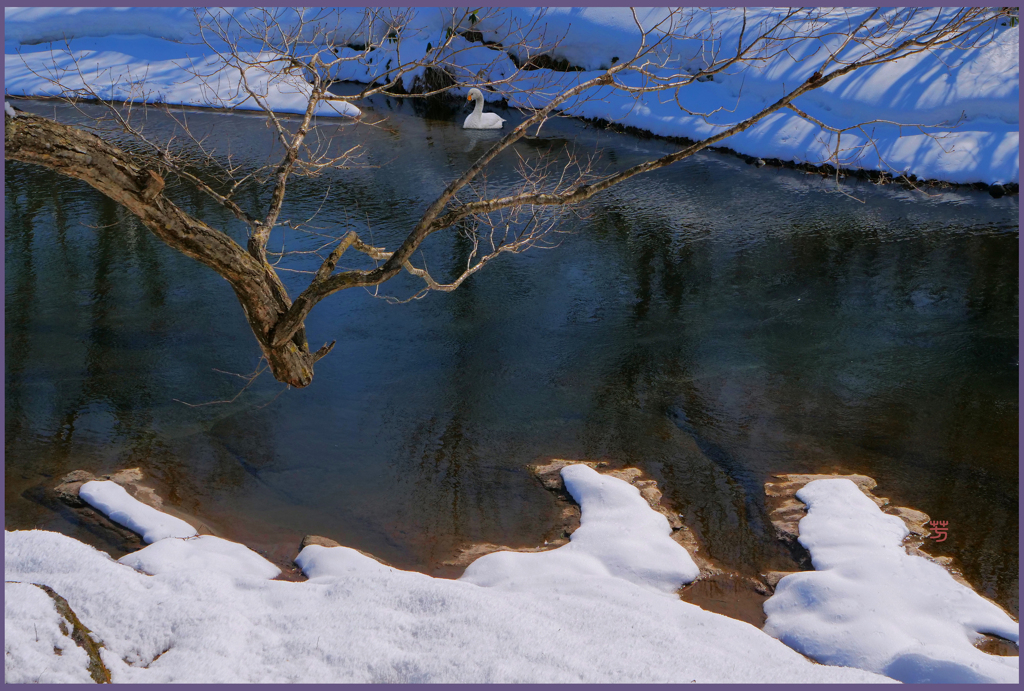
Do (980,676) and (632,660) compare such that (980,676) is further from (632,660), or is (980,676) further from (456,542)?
(456,542)

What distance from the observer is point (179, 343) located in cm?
816

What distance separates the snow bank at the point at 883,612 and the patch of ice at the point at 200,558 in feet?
10.8

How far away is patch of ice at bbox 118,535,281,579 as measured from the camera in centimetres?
478

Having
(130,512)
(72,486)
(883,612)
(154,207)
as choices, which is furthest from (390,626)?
(72,486)

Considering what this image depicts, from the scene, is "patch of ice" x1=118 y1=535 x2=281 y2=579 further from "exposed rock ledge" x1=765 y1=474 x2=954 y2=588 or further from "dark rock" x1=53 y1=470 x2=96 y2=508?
"exposed rock ledge" x1=765 y1=474 x2=954 y2=588

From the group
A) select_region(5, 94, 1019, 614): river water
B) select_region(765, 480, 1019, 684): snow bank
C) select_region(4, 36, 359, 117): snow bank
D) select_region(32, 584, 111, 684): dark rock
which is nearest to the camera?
select_region(32, 584, 111, 684): dark rock

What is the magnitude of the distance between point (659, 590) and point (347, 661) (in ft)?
7.19

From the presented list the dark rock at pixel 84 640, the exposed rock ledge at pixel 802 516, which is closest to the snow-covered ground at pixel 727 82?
the exposed rock ledge at pixel 802 516

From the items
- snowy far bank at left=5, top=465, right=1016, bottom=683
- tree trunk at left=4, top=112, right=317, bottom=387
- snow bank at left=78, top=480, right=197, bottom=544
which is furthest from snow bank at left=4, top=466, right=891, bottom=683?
tree trunk at left=4, top=112, right=317, bottom=387

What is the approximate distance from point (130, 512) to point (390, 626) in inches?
106

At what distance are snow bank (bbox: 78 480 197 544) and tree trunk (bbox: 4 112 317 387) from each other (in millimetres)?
1472

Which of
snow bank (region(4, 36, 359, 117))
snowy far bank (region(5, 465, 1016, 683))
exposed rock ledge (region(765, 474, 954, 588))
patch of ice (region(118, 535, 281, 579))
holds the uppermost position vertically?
snow bank (region(4, 36, 359, 117))

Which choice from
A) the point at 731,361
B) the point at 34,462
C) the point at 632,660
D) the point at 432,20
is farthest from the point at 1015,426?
the point at 432,20

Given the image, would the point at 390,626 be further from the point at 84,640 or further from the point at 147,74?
the point at 147,74
